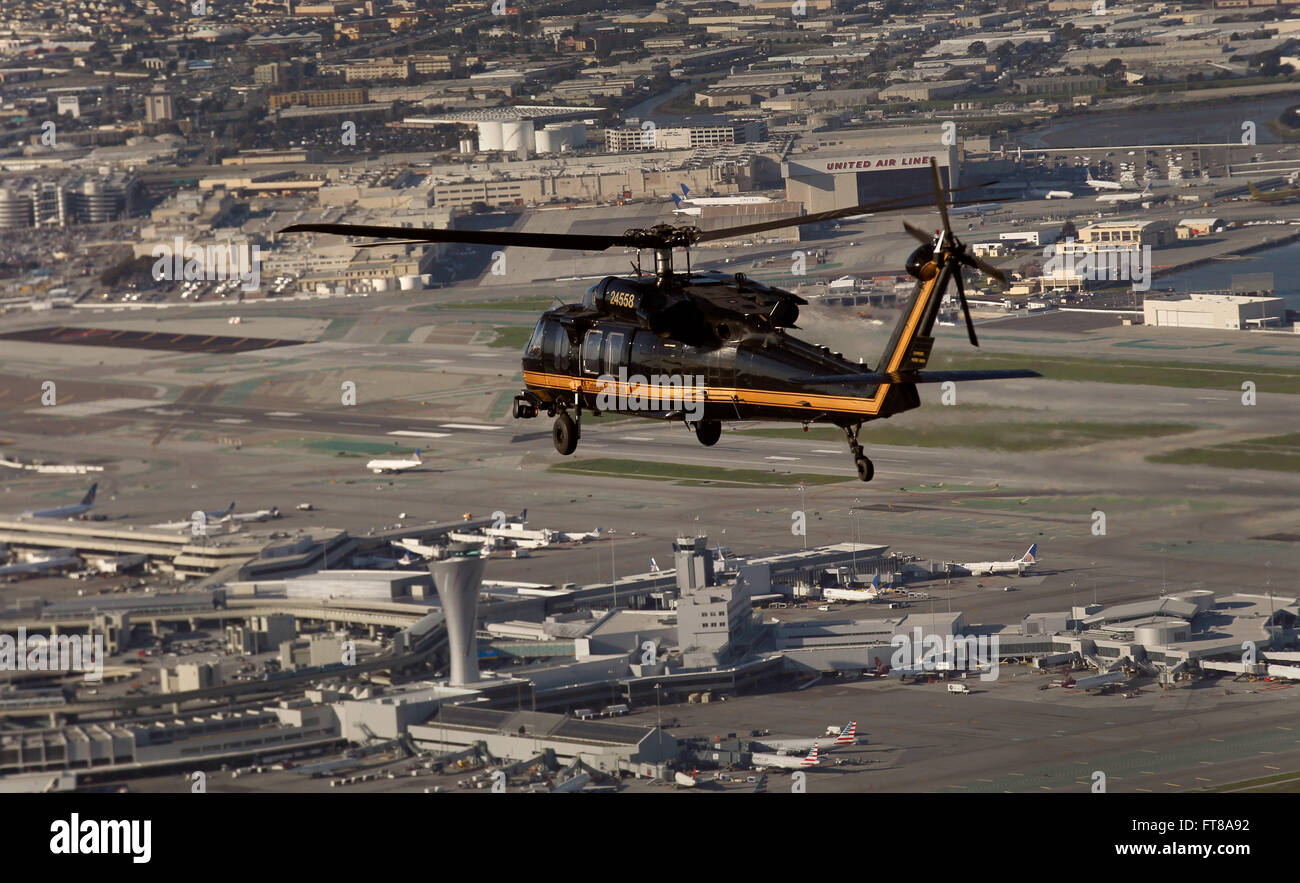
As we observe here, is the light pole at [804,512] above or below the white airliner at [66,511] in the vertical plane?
below

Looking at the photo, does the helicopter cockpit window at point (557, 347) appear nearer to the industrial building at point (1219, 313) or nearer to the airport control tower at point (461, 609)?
the airport control tower at point (461, 609)

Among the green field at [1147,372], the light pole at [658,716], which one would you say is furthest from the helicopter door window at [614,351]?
the green field at [1147,372]

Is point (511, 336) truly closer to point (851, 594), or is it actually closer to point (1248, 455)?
point (1248, 455)

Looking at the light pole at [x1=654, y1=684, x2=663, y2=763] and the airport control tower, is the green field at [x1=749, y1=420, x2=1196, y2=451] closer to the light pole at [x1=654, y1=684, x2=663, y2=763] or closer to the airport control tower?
the light pole at [x1=654, y1=684, x2=663, y2=763]

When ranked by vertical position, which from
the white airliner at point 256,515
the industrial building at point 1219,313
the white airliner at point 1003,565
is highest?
the industrial building at point 1219,313
